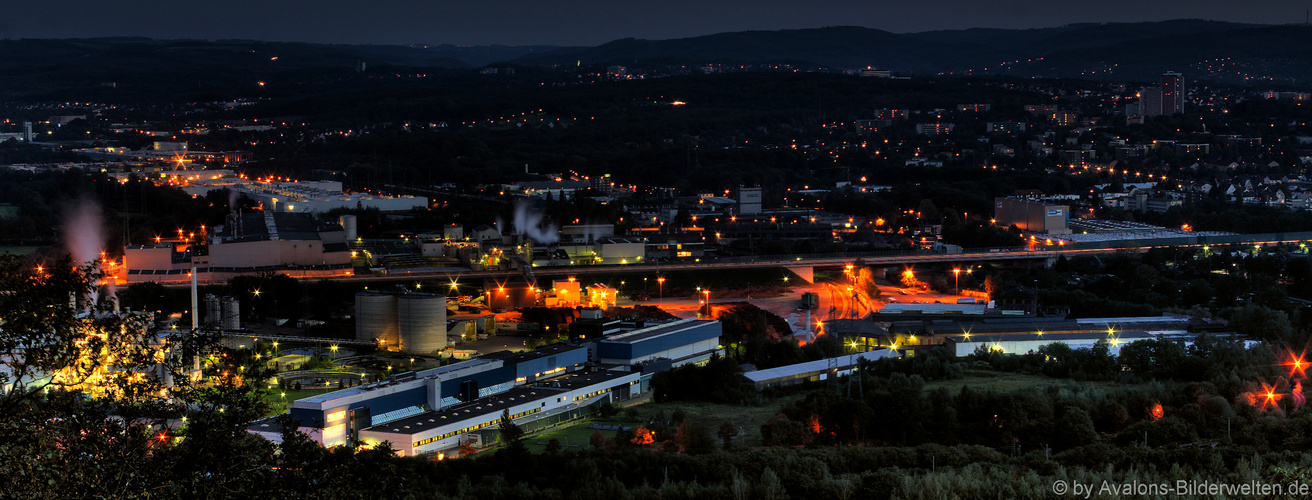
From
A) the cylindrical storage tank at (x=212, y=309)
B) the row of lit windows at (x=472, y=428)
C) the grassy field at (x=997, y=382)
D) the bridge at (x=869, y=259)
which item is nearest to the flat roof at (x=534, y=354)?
the row of lit windows at (x=472, y=428)

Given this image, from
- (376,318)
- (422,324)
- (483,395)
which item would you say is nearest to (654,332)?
(422,324)

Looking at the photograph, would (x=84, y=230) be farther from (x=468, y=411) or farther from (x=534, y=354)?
(x=468, y=411)

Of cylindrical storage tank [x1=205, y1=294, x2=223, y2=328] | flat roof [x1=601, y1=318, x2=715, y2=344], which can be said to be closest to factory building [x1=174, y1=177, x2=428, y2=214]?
cylindrical storage tank [x1=205, y1=294, x2=223, y2=328]

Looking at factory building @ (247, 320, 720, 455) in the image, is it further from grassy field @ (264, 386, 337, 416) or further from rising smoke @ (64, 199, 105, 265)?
rising smoke @ (64, 199, 105, 265)

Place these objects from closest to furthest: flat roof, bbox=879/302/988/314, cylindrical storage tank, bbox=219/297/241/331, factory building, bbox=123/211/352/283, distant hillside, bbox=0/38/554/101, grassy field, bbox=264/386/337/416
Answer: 1. grassy field, bbox=264/386/337/416
2. cylindrical storage tank, bbox=219/297/241/331
3. flat roof, bbox=879/302/988/314
4. factory building, bbox=123/211/352/283
5. distant hillside, bbox=0/38/554/101

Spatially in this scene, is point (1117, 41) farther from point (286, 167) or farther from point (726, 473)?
point (726, 473)

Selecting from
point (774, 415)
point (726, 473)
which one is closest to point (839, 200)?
point (774, 415)
